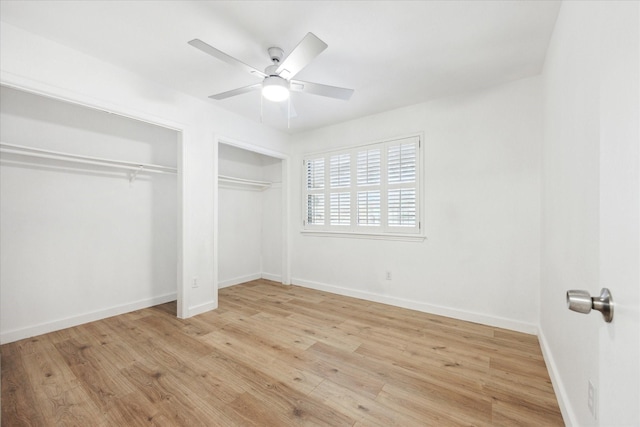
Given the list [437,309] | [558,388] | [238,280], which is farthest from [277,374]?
[238,280]

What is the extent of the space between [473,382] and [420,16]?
2607mm

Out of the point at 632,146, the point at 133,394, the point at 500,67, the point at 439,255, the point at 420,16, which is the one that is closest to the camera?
the point at 632,146

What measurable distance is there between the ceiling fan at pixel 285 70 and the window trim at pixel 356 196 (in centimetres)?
144

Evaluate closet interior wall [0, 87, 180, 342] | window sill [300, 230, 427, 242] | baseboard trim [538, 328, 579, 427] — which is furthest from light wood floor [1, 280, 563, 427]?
window sill [300, 230, 427, 242]

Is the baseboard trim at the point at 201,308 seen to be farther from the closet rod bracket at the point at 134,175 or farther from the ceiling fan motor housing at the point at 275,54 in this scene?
the ceiling fan motor housing at the point at 275,54

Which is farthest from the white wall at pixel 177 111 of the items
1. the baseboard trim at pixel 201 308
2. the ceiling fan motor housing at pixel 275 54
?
the ceiling fan motor housing at pixel 275 54

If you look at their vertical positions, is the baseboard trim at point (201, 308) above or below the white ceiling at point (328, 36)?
below

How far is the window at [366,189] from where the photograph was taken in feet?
11.2

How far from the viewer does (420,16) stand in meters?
1.91

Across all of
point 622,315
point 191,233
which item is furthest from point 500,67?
point 191,233

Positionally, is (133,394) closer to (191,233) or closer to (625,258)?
(191,233)

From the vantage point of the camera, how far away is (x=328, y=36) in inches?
83.5

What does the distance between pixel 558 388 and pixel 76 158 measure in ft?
14.5

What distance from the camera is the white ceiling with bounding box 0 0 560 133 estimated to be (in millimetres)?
1853
